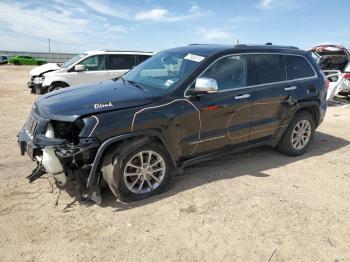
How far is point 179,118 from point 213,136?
0.66 meters

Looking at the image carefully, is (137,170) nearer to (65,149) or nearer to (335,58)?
(65,149)

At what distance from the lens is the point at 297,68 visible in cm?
570

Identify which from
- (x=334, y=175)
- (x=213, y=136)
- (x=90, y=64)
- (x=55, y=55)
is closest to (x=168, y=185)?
(x=213, y=136)

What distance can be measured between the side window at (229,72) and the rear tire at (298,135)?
55.1 inches

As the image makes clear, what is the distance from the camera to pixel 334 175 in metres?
5.14

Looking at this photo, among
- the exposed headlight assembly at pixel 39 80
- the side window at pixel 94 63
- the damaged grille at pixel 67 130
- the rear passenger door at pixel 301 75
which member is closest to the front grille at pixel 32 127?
the damaged grille at pixel 67 130

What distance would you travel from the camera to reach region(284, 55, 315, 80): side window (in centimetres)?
557

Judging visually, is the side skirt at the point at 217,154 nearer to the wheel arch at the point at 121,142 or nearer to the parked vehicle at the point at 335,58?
the wheel arch at the point at 121,142

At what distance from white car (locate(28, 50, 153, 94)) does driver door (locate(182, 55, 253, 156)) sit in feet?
24.1

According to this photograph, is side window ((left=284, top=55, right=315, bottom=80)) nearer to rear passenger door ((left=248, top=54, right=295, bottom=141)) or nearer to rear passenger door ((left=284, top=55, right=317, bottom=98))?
rear passenger door ((left=284, top=55, right=317, bottom=98))

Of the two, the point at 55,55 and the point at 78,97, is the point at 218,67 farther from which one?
the point at 55,55

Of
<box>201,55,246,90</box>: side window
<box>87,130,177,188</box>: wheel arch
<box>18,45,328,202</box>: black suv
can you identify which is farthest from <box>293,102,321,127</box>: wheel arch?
<box>87,130,177,188</box>: wheel arch

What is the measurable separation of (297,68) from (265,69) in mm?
820

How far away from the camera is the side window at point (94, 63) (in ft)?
37.8
